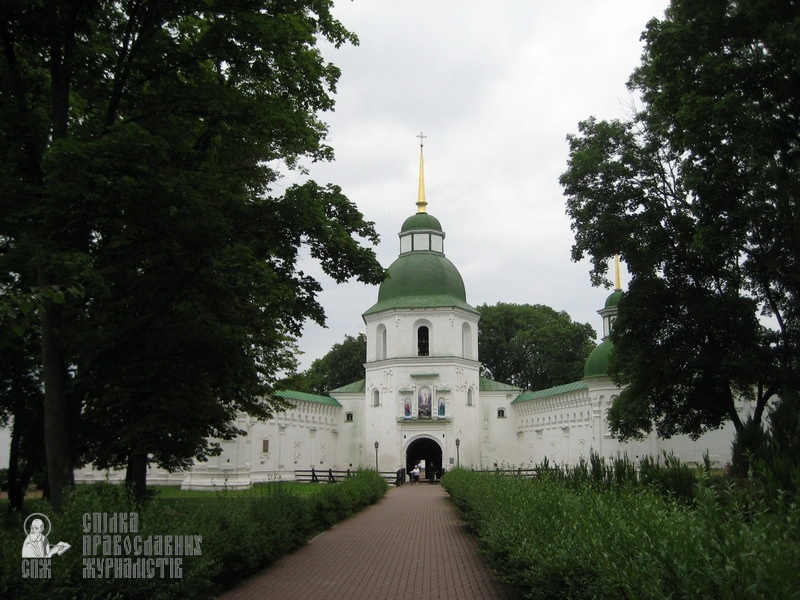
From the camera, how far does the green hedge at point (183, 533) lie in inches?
286

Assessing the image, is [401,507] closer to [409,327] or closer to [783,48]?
[783,48]

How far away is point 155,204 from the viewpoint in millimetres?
11789

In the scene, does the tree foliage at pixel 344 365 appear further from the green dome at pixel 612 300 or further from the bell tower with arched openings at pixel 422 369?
the green dome at pixel 612 300

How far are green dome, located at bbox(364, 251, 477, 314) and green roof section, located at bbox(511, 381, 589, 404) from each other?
7.24m

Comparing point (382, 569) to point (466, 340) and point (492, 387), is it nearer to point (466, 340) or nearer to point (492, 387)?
point (466, 340)

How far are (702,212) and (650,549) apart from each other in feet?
56.0

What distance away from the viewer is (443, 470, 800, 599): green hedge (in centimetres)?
441

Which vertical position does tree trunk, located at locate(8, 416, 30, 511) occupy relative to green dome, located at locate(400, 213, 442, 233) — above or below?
below

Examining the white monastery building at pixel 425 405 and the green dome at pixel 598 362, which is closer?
the green dome at pixel 598 362

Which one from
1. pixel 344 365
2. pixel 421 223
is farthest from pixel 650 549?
pixel 344 365

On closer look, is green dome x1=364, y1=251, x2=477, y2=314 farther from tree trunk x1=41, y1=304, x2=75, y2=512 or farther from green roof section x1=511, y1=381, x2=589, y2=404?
tree trunk x1=41, y1=304, x2=75, y2=512

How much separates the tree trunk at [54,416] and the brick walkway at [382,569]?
3253 millimetres

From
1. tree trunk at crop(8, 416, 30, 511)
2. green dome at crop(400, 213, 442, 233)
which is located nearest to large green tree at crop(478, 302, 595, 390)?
green dome at crop(400, 213, 442, 233)

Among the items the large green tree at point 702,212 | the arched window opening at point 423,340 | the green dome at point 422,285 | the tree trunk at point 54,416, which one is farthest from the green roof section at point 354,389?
the tree trunk at point 54,416
